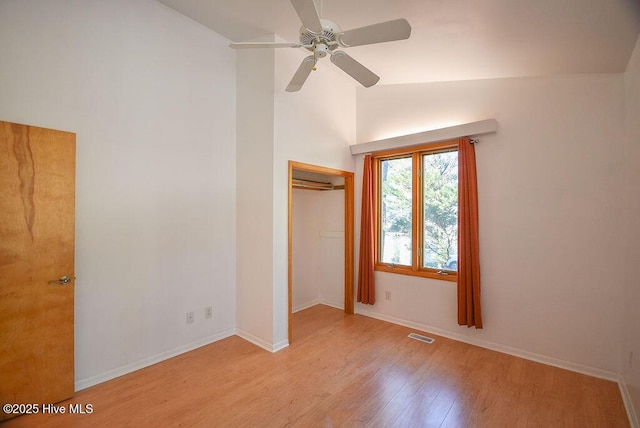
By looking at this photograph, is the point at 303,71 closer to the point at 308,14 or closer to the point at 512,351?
the point at 308,14

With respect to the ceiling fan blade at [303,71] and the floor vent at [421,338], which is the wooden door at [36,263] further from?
the floor vent at [421,338]

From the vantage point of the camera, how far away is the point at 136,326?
270 centimetres

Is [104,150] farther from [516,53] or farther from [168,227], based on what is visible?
[516,53]

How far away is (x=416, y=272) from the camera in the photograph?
12.0 ft

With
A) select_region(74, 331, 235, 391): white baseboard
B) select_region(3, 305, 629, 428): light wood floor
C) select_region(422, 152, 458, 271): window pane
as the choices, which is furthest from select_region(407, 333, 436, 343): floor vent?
select_region(74, 331, 235, 391): white baseboard

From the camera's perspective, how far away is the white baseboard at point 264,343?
121 inches

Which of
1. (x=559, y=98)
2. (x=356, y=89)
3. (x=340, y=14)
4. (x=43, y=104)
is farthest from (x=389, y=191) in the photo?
(x=43, y=104)

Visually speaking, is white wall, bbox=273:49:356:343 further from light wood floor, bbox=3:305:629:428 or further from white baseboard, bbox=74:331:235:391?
white baseboard, bbox=74:331:235:391

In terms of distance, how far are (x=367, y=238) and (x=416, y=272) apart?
0.80 m

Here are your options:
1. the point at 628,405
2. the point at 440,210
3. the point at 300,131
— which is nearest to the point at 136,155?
the point at 300,131

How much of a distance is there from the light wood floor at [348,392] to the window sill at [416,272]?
30.2 inches

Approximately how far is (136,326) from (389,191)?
3.41 metres

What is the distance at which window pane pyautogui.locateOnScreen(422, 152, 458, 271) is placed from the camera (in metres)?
3.42

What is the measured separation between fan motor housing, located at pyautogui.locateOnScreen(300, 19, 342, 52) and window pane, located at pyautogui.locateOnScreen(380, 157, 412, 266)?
2.39 meters
